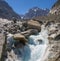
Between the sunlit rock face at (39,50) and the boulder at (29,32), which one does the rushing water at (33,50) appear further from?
the boulder at (29,32)

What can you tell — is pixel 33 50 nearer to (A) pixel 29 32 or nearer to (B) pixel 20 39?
(B) pixel 20 39

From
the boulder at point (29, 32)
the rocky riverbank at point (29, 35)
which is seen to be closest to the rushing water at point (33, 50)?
the rocky riverbank at point (29, 35)

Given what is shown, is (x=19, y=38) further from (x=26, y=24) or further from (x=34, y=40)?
(x=26, y=24)

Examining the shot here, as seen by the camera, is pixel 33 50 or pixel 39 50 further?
pixel 33 50

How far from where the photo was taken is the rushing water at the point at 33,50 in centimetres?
3456

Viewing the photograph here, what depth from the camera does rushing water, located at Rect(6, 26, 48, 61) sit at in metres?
34.6

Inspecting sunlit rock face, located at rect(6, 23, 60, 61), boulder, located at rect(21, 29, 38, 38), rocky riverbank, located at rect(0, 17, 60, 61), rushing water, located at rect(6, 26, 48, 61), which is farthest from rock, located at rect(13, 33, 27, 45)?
boulder, located at rect(21, 29, 38, 38)

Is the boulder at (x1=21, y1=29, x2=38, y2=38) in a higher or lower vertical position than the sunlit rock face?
higher

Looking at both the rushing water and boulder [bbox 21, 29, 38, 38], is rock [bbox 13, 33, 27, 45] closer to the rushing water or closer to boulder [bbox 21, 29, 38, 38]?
the rushing water

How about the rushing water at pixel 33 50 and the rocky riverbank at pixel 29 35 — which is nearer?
the rocky riverbank at pixel 29 35

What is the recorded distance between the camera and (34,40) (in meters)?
38.9

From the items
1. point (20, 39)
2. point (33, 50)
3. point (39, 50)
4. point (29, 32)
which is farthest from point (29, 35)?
point (39, 50)

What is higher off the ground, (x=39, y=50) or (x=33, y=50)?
(x=33, y=50)

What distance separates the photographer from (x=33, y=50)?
36.7 metres
